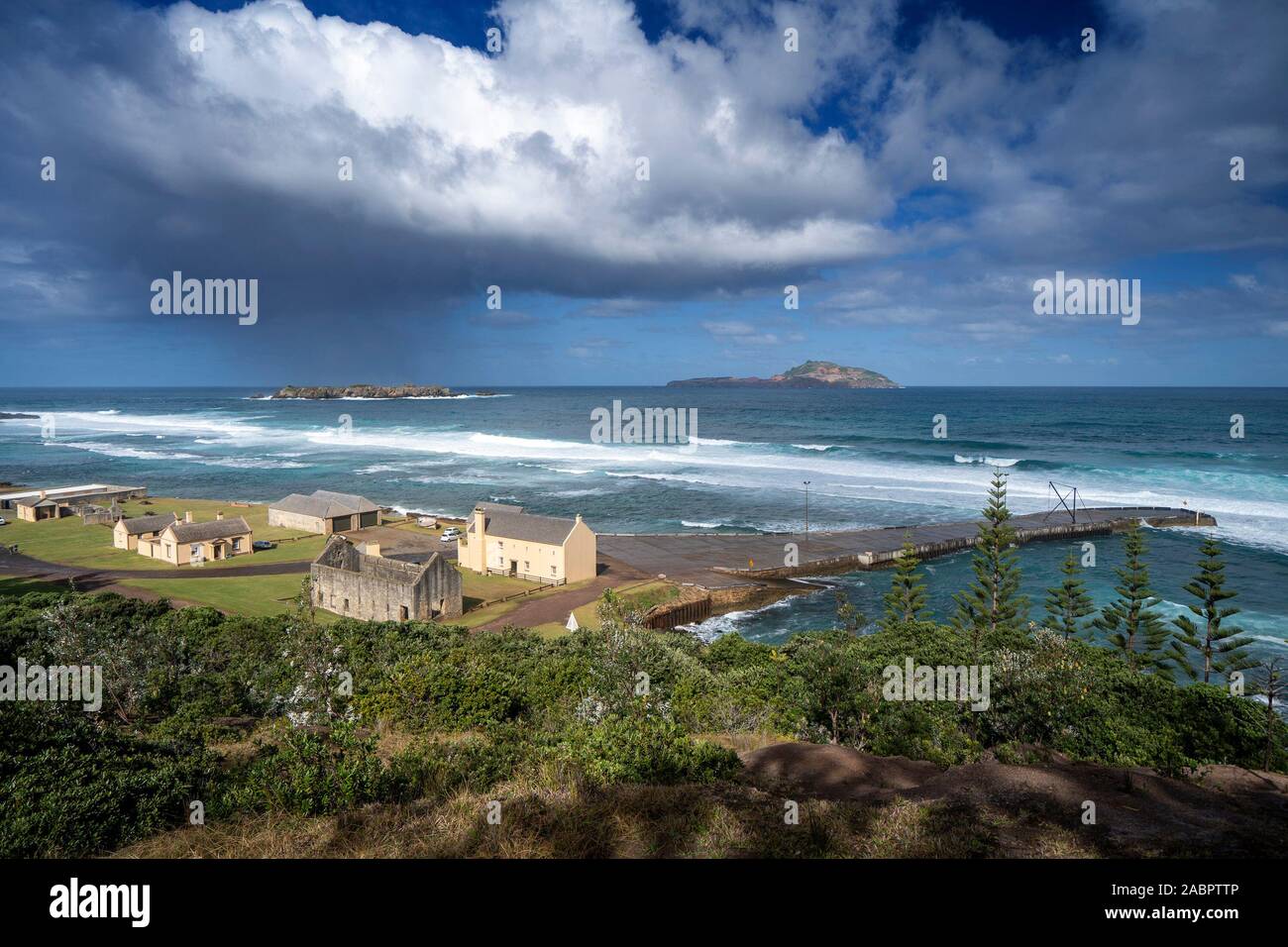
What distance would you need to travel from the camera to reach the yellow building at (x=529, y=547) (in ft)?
141

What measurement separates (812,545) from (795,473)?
115ft

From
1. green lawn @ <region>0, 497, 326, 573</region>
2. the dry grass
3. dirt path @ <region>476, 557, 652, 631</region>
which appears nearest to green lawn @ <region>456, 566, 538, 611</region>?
dirt path @ <region>476, 557, 652, 631</region>

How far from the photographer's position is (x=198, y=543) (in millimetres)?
46219

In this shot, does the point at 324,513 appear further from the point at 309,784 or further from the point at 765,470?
the point at 765,470

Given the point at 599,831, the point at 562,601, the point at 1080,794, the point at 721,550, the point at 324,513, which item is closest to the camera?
the point at 599,831

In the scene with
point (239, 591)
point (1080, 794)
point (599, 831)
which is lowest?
point (239, 591)

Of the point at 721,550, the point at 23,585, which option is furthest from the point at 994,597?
the point at 23,585

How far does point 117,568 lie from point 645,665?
42319mm

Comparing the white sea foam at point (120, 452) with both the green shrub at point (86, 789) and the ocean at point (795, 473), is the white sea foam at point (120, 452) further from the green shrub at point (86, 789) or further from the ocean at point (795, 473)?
the green shrub at point (86, 789)

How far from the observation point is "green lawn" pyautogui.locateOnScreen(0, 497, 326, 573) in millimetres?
46688

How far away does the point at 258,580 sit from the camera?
4188 centimetres
